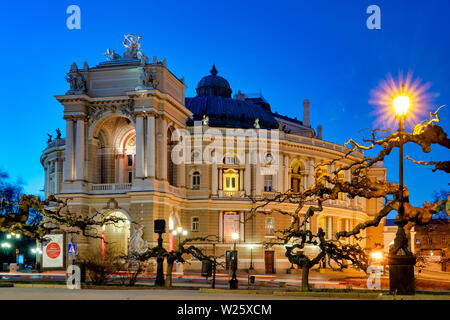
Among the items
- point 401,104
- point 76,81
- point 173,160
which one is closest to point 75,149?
point 76,81

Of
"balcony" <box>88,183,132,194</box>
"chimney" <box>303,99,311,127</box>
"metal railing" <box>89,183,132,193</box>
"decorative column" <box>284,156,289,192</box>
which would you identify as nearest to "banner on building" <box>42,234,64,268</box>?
"balcony" <box>88,183,132,194</box>

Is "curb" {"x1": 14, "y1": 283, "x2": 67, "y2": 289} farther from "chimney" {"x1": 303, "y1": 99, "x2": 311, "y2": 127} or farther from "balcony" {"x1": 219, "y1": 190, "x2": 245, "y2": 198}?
"chimney" {"x1": 303, "y1": 99, "x2": 311, "y2": 127}

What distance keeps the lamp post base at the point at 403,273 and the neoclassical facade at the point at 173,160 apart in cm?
3528

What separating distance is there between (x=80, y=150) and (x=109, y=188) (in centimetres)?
479

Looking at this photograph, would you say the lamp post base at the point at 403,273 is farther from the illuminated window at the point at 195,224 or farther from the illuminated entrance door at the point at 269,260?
the illuminated window at the point at 195,224

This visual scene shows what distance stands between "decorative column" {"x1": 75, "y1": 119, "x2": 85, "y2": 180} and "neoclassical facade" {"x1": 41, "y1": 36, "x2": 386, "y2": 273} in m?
0.10

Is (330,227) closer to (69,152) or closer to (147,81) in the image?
(147,81)

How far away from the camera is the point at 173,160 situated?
244 ft

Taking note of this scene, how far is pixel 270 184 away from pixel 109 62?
2488 centimetres

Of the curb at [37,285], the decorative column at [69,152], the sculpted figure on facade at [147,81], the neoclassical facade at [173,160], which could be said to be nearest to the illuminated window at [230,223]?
the neoclassical facade at [173,160]

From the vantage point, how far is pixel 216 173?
257ft

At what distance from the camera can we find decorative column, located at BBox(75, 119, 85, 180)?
6712cm
